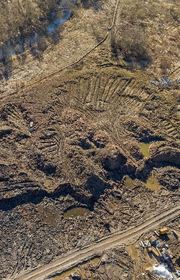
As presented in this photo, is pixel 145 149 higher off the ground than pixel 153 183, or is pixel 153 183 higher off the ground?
pixel 145 149

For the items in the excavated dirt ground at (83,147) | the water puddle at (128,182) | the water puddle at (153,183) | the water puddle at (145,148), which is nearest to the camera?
the excavated dirt ground at (83,147)

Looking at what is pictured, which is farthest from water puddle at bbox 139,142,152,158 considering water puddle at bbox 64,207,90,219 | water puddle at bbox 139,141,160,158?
water puddle at bbox 64,207,90,219

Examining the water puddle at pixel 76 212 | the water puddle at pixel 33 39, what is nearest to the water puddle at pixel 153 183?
the water puddle at pixel 76 212

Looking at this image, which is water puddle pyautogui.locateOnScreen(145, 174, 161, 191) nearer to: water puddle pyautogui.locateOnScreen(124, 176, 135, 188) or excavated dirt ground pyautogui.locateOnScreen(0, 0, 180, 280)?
excavated dirt ground pyautogui.locateOnScreen(0, 0, 180, 280)

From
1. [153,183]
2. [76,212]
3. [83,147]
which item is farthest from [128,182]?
[76,212]

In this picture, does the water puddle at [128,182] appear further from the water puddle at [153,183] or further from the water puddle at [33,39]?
Answer: the water puddle at [33,39]

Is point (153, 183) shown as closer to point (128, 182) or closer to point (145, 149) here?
point (128, 182)

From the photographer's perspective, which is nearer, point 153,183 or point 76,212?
point 76,212
